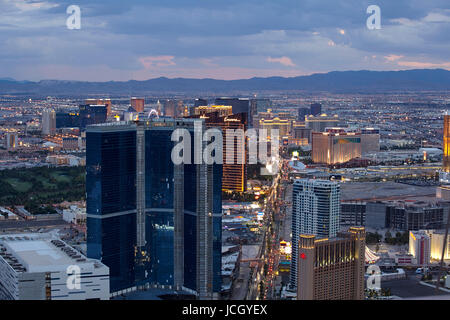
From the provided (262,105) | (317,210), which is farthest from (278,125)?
(317,210)

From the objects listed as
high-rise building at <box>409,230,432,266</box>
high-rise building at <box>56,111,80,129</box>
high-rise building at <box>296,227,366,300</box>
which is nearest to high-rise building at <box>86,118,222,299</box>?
high-rise building at <box>296,227,366,300</box>

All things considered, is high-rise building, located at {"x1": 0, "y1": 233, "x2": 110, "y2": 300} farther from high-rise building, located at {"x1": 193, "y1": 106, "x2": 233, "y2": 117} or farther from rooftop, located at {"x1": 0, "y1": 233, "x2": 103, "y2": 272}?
high-rise building, located at {"x1": 193, "y1": 106, "x2": 233, "y2": 117}

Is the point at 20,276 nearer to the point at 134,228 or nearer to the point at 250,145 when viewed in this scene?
the point at 134,228

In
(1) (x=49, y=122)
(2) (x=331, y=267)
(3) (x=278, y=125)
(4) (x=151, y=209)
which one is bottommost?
(2) (x=331, y=267)

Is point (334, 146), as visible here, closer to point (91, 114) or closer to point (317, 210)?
point (91, 114)

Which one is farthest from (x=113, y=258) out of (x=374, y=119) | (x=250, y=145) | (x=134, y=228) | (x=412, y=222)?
(x=374, y=119)

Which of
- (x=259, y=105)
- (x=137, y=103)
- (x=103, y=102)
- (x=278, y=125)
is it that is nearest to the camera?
(x=137, y=103)

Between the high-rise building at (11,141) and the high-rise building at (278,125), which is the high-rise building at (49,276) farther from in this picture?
the high-rise building at (278,125)
